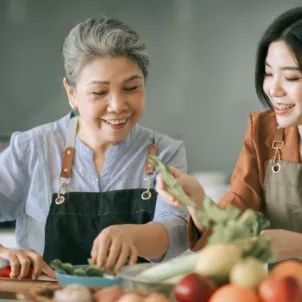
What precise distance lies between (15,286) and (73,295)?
0.40 m

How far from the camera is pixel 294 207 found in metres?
1.50

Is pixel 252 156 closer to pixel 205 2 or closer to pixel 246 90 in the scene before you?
pixel 246 90

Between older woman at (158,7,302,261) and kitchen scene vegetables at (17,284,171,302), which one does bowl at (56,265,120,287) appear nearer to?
kitchen scene vegetables at (17,284,171,302)

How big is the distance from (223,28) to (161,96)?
1.21 feet

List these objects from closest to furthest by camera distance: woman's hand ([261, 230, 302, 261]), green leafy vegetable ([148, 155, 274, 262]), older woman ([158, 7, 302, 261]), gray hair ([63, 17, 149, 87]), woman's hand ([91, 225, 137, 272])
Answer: green leafy vegetable ([148, 155, 274, 262]) → woman's hand ([91, 225, 137, 272]) → woman's hand ([261, 230, 302, 261]) → older woman ([158, 7, 302, 261]) → gray hair ([63, 17, 149, 87])

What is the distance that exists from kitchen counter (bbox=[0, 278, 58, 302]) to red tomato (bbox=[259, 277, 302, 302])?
0.46 m

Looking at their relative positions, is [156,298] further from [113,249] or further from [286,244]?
[286,244]

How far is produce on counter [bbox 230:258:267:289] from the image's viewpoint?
0.74 metres

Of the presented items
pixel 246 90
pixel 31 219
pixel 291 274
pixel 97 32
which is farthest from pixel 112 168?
pixel 246 90

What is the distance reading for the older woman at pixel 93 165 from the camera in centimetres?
148

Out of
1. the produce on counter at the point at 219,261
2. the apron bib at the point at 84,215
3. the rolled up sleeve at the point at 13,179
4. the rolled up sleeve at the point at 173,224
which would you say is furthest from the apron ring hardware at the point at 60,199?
the produce on counter at the point at 219,261

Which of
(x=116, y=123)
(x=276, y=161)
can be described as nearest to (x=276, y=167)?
(x=276, y=161)

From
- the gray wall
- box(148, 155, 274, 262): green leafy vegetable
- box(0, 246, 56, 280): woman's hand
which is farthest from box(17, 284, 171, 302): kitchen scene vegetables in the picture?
the gray wall

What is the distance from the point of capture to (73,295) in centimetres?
77
